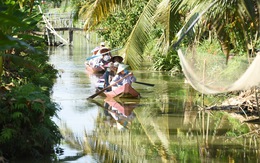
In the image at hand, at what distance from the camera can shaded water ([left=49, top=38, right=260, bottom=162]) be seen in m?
9.65

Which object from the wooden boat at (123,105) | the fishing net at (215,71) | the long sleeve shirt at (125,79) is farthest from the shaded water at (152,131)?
the fishing net at (215,71)

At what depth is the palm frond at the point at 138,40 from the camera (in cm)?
1253

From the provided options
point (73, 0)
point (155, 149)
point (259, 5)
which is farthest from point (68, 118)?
point (73, 0)

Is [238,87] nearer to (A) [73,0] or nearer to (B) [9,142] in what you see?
(B) [9,142]

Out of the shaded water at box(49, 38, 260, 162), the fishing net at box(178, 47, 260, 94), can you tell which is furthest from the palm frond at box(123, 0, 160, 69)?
the shaded water at box(49, 38, 260, 162)

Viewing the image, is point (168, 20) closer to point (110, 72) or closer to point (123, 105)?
point (123, 105)

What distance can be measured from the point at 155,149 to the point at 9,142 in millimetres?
2685

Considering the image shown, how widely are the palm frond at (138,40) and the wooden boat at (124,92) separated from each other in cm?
331

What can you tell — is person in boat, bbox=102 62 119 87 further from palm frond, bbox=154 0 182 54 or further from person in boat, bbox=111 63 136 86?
palm frond, bbox=154 0 182 54

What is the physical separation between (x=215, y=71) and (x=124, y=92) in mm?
4888

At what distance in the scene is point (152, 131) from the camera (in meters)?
11.8

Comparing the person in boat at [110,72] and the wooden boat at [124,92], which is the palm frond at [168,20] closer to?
the wooden boat at [124,92]

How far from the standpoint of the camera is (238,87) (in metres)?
9.59

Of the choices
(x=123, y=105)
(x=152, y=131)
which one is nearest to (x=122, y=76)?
(x=123, y=105)
